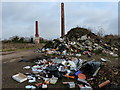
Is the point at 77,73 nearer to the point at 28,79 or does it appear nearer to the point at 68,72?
the point at 68,72

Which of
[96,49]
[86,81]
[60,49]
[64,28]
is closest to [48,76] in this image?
[86,81]

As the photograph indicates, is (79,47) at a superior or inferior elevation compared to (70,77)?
superior

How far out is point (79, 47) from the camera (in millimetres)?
7332

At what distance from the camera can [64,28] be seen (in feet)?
37.7

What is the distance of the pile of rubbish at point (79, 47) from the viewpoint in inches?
259

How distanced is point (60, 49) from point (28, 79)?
3815 millimetres

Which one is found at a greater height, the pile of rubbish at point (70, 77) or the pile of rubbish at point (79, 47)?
the pile of rubbish at point (79, 47)

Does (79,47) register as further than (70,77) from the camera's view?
Yes

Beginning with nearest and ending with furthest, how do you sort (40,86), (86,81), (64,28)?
(40,86) < (86,81) < (64,28)

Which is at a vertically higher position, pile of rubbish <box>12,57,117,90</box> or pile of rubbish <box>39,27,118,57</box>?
pile of rubbish <box>39,27,118,57</box>

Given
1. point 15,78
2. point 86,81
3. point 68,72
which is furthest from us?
point 68,72

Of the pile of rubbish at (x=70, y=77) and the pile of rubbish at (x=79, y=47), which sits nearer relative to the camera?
the pile of rubbish at (x=70, y=77)

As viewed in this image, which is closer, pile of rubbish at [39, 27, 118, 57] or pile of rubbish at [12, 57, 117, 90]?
pile of rubbish at [12, 57, 117, 90]

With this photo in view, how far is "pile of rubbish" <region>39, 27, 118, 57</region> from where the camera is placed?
21.5 ft
